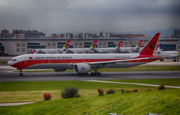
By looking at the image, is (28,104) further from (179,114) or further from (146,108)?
(179,114)

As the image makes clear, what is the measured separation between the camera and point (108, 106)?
1752 centimetres

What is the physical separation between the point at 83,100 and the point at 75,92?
2.93 m

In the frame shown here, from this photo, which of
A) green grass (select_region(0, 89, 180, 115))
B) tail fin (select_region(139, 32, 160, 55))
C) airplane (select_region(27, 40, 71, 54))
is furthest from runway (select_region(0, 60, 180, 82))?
airplane (select_region(27, 40, 71, 54))

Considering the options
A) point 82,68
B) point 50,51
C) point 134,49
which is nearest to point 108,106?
point 82,68

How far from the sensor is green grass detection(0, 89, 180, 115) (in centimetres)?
1523

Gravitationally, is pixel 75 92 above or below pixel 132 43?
below

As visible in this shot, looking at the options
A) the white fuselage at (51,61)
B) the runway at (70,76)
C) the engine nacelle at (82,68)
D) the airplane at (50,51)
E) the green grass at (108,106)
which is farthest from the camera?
the airplane at (50,51)

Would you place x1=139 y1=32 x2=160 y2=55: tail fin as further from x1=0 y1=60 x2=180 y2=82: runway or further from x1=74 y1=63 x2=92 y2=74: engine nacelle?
x1=74 y1=63 x2=92 y2=74: engine nacelle

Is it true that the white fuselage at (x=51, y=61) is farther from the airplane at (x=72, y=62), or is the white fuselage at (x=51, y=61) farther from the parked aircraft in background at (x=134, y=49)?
the parked aircraft in background at (x=134, y=49)

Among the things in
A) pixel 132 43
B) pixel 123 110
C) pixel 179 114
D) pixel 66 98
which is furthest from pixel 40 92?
pixel 132 43

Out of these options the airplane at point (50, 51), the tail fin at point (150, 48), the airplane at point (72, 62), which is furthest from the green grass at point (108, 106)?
the airplane at point (50, 51)

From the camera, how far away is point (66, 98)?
897 inches

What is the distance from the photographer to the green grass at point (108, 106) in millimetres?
15234

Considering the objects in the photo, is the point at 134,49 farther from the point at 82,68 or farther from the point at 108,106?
the point at 108,106
